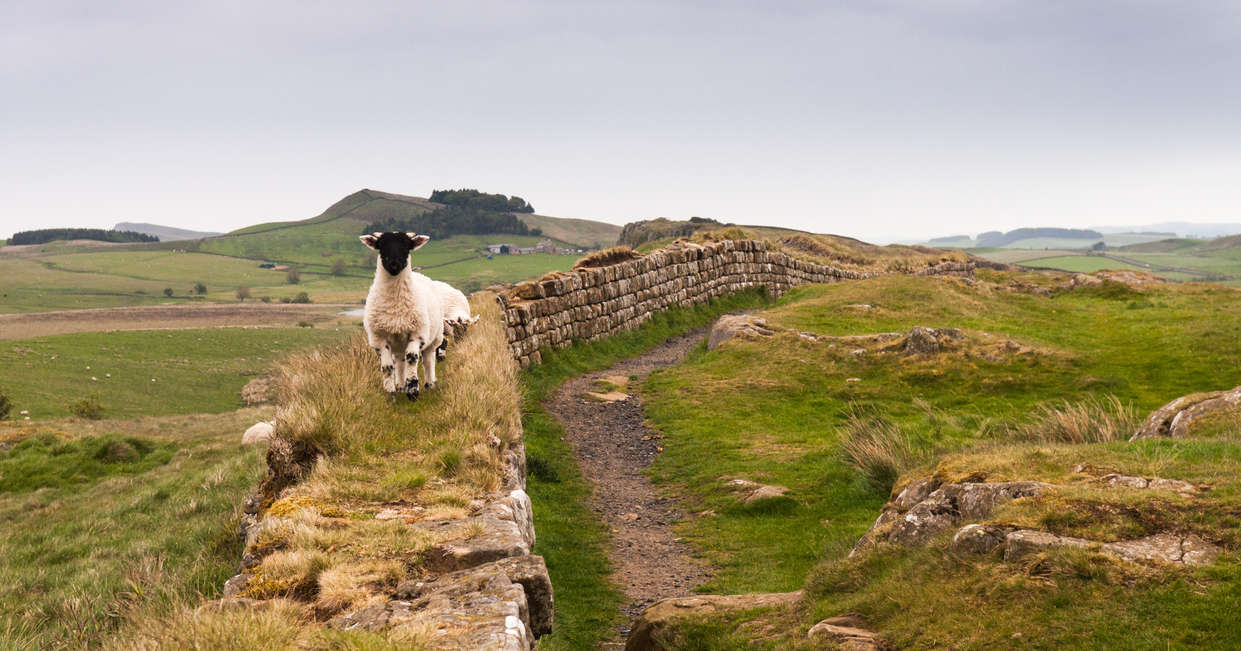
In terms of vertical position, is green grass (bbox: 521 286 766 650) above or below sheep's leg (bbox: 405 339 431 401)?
below

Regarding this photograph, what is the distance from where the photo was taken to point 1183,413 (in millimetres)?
8898

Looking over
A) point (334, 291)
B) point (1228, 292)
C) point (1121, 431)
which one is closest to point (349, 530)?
point (1121, 431)

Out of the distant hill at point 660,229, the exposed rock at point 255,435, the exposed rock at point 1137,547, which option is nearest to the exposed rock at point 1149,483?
the exposed rock at point 1137,547

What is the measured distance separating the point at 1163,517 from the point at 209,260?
722 feet

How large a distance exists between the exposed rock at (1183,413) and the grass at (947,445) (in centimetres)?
43

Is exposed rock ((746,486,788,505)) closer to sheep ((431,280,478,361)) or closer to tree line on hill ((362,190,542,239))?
sheep ((431,280,478,361))

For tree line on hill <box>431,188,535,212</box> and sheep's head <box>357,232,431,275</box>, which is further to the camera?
tree line on hill <box>431,188,535,212</box>

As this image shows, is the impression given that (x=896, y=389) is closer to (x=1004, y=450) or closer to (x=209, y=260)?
(x=1004, y=450)

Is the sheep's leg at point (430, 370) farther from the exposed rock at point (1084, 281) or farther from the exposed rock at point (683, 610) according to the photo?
the exposed rock at point (1084, 281)

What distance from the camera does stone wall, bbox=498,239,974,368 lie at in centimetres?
2103

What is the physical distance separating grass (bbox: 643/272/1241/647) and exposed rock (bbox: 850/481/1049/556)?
26 centimetres

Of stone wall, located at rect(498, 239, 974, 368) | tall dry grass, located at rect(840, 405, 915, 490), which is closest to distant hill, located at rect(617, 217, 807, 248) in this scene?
stone wall, located at rect(498, 239, 974, 368)

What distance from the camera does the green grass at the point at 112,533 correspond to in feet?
24.6

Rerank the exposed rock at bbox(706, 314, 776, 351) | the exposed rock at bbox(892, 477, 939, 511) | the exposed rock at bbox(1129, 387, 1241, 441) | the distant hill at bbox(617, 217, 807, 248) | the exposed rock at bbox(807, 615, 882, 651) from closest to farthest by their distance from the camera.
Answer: the exposed rock at bbox(807, 615, 882, 651) < the exposed rock at bbox(892, 477, 939, 511) < the exposed rock at bbox(1129, 387, 1241, 441) < the exposed rock at bbox(706, 314, 776, 351) < the distant hill at bbox(617, 217, 807, 248)
